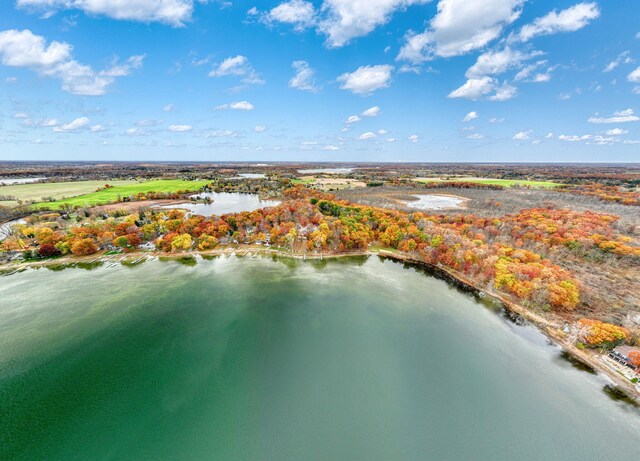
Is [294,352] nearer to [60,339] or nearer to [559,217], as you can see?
[60,339]

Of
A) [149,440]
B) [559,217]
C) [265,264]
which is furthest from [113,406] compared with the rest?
[559,217]

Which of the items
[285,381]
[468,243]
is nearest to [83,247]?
[285,381]

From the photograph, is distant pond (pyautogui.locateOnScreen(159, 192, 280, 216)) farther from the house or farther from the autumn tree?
the house

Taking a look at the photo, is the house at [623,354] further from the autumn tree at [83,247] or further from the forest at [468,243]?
the autumn tree at [83,247]

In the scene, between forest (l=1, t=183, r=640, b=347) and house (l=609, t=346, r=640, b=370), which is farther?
forest (l=1, t=183, r=640, b=347)

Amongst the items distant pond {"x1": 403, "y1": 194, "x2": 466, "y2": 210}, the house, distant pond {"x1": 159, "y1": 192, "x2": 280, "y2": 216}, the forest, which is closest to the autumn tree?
the forest

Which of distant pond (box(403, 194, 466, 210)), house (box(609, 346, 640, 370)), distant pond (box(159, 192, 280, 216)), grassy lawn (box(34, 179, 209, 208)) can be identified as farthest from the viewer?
distant pond (box(403, 194, 466, 210))
